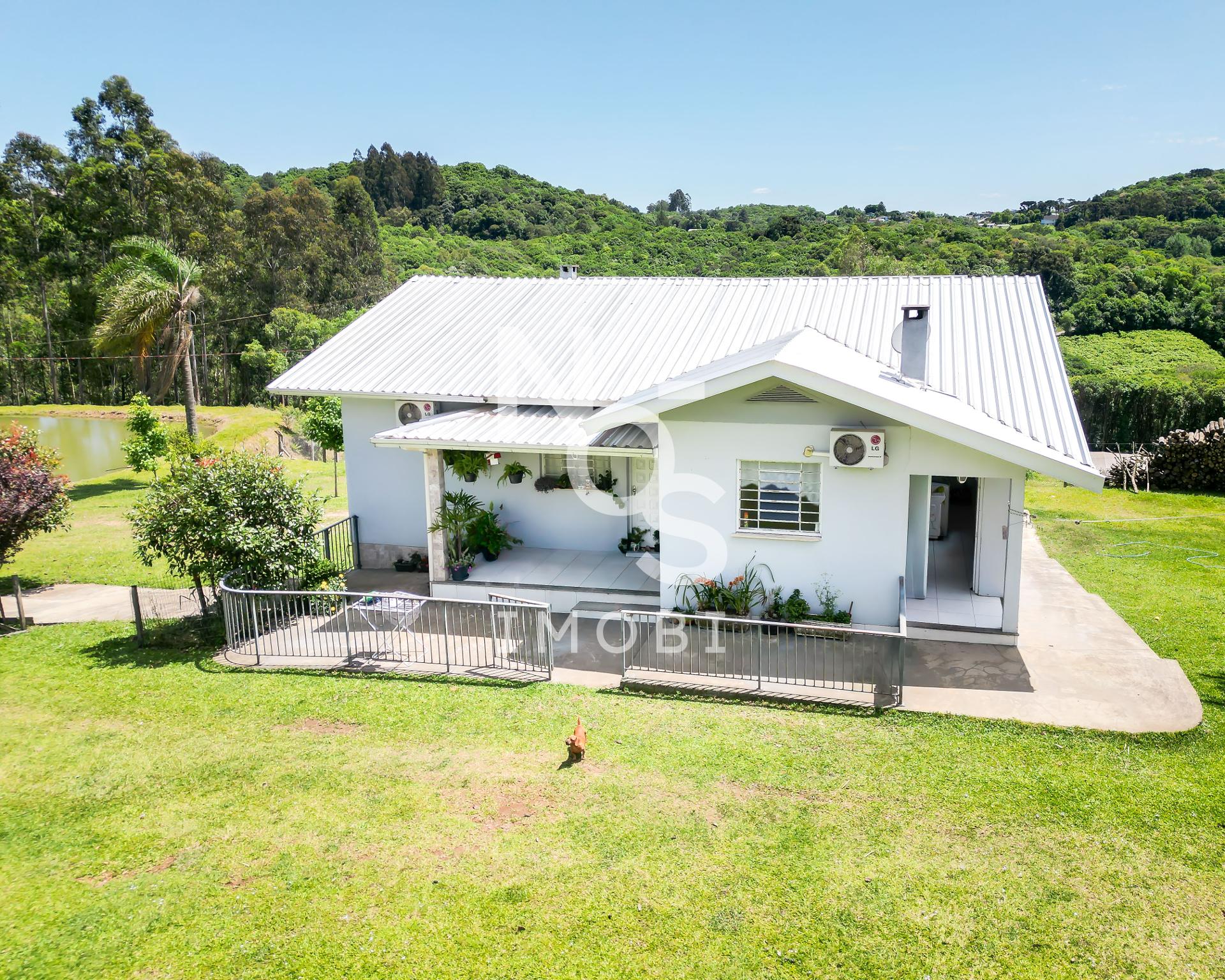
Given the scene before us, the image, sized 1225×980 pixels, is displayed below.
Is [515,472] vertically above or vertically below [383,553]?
above

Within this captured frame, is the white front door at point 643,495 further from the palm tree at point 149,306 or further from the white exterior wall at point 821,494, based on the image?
the palm tree at point 149,306

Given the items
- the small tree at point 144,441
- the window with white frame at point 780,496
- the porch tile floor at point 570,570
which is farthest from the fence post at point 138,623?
the small tree at point 144,441

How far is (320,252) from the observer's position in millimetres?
60125

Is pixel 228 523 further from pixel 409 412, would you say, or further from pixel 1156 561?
pixel 1156 561

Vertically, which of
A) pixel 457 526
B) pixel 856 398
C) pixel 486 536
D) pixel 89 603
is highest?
pixel 856 398

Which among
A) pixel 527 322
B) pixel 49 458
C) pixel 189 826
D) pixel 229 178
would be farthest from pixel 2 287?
pixel 189 826

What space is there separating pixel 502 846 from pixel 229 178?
80449mm

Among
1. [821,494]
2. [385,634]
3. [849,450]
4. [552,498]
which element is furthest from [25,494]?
[849,450]

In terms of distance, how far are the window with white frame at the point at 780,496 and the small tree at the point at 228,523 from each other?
23.7ft

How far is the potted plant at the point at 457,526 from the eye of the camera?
14.8m

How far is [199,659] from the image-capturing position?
42.2 ft

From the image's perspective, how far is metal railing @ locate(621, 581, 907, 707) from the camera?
10820mm

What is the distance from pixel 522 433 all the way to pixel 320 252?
52.3 meters

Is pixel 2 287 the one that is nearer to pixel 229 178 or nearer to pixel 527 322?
pixel 229 178
